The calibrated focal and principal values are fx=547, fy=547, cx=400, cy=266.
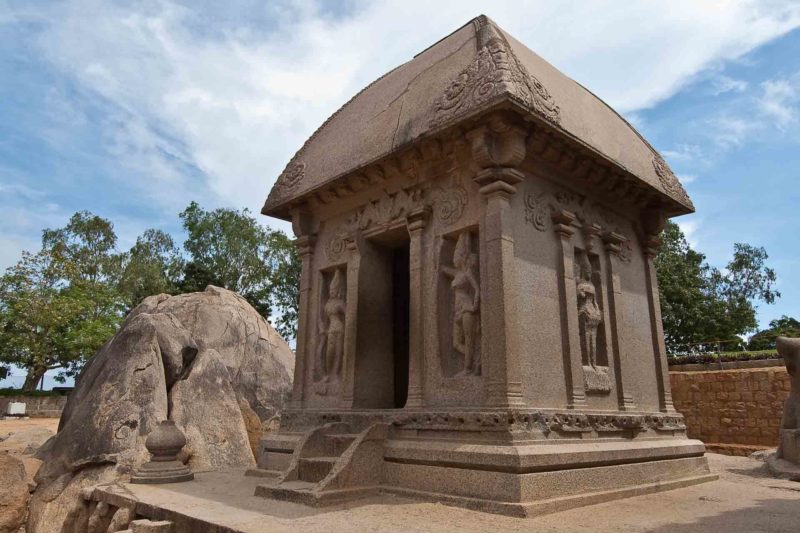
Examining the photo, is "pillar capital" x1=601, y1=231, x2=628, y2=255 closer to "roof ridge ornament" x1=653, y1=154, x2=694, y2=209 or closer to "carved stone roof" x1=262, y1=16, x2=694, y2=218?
"carved stone roof" x1=262, y1=16, x2=694, y2=218

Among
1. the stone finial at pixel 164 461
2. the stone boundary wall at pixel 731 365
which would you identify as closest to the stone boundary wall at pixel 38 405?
the stone finial at pixel 164 461

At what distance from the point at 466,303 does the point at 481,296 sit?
244 mm

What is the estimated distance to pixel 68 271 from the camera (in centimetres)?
3506

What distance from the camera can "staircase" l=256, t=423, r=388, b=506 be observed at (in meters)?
5.64

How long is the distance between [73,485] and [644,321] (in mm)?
9361

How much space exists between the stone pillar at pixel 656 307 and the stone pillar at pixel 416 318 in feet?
13.2

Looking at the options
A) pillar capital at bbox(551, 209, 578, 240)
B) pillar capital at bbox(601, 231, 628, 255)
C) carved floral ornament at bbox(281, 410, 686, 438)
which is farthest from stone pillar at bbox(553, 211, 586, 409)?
pillar capital at bbox(601, 231, 628, 255)

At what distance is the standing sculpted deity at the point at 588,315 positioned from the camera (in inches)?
279

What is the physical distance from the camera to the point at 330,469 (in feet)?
19.9

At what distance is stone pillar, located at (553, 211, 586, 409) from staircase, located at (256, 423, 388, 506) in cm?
228

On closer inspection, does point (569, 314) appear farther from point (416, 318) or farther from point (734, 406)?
point (734, 406)

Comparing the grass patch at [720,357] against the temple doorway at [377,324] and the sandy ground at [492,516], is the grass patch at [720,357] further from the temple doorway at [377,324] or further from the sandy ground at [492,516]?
the temple doorway at [377,324]

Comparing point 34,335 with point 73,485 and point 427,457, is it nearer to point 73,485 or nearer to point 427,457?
point 73,485

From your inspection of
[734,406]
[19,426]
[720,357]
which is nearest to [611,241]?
[734,406]
